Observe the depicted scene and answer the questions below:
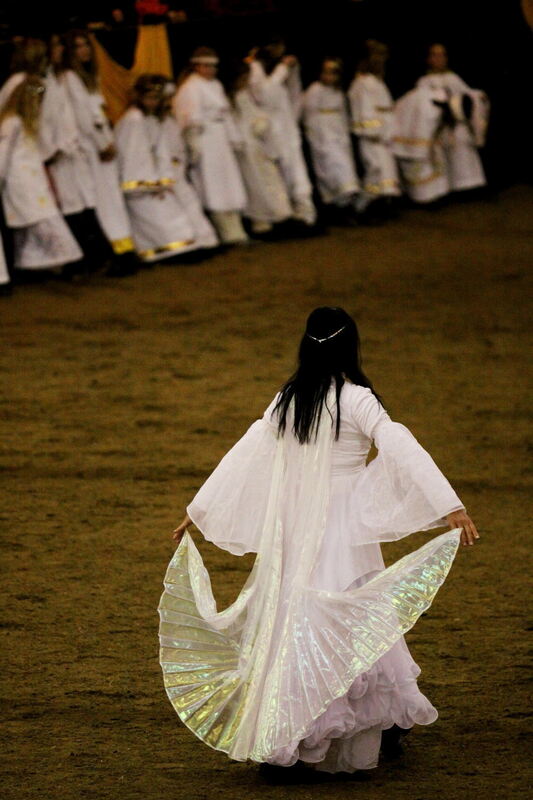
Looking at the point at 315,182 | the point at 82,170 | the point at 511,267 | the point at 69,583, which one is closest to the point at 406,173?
the point at 315,182

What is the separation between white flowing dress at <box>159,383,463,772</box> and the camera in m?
3.83

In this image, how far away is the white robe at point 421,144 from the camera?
563 inches

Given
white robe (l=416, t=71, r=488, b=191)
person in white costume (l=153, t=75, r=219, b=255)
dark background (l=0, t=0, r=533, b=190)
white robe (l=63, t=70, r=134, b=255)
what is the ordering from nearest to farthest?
1. white robe (l=63, t=70, r=134, b=255)
2. person in white costume (l=153, t=75, r=219, b=255)
3. white robe (l=416, t=71, r=488, b=191)
4. dark background (l=0, t=0, r=533, b=190)

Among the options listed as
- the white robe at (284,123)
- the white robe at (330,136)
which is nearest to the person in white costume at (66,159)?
the white robe at (284,123)

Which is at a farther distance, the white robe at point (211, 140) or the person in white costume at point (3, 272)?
the white robe at point (211, 140)

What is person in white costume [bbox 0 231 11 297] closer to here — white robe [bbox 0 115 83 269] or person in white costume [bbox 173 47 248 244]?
white robe [bbox 0 115 83 269]

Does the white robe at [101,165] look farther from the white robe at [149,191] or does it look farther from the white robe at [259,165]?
the white robe at [259,165]

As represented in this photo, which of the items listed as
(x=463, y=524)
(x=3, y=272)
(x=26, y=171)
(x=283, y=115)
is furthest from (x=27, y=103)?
(x=463, y=524)

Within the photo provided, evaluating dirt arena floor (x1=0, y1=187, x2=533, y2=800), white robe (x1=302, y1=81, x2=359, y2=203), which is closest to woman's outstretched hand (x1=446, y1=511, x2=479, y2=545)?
dirt arena floor (x1=0, y1=187, x2=533, y2=800)

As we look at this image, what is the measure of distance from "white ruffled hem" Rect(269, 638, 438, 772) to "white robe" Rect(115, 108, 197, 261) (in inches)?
322

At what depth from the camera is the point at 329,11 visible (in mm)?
15031

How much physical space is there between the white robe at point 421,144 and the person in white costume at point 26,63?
4821mm

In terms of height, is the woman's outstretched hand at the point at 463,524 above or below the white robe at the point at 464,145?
above

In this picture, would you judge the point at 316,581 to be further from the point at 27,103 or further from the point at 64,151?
the point at 64,151
